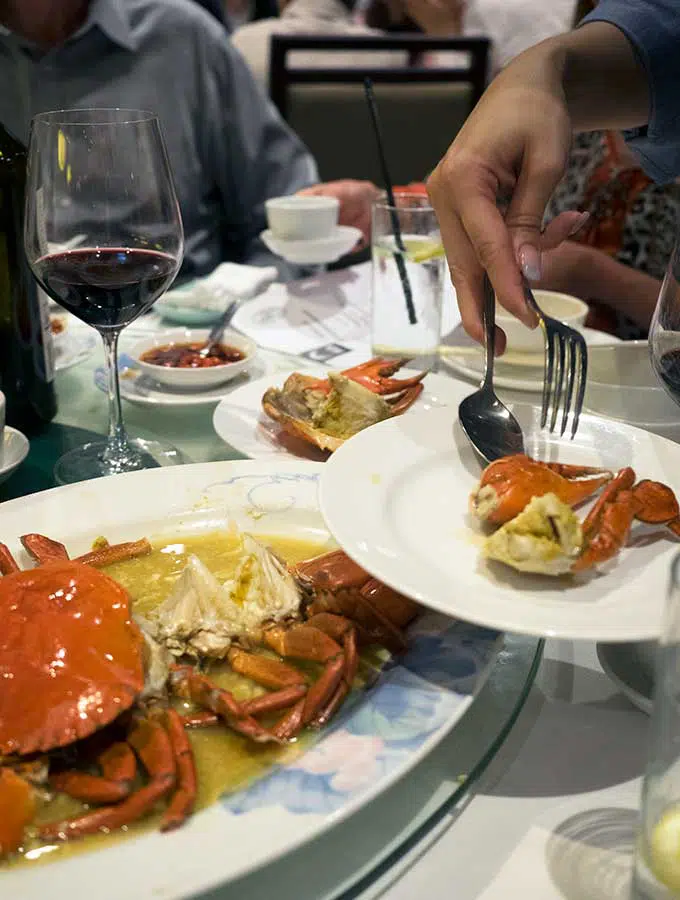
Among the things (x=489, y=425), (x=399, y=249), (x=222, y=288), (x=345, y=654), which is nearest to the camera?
(x=345, y=654)

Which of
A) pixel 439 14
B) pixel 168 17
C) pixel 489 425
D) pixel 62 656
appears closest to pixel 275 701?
pixel 62 656

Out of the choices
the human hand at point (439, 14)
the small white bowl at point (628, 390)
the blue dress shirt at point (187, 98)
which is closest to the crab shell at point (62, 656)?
the small white bowl at point (628, 390)

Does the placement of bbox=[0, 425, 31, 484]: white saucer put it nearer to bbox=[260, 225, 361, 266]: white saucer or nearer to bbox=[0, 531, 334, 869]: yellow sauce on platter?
bbox=[0, 531, 334, 869]: yellow sauce on platter

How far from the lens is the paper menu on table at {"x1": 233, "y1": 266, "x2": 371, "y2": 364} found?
1556mm

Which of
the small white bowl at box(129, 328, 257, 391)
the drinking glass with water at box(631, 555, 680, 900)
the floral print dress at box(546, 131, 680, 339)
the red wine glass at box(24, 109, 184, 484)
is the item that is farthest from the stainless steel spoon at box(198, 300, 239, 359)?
Answer: the floral print dress at box(546, 131, 680, 339)

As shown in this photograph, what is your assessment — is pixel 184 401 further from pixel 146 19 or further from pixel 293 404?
pixel 146 19

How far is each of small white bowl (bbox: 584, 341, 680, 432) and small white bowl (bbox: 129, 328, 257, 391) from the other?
21.1 inches

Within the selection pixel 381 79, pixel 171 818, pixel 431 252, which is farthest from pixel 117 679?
pixel 381 79

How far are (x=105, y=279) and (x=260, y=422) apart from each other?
0.90ft

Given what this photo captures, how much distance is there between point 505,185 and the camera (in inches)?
40.4

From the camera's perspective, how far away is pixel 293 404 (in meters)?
1.15

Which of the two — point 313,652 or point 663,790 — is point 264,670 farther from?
point 663,790

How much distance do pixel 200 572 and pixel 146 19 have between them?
89.0 inches

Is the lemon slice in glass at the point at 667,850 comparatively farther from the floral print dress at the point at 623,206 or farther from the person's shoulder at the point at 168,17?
the person's shoulder at the point at 168,17
